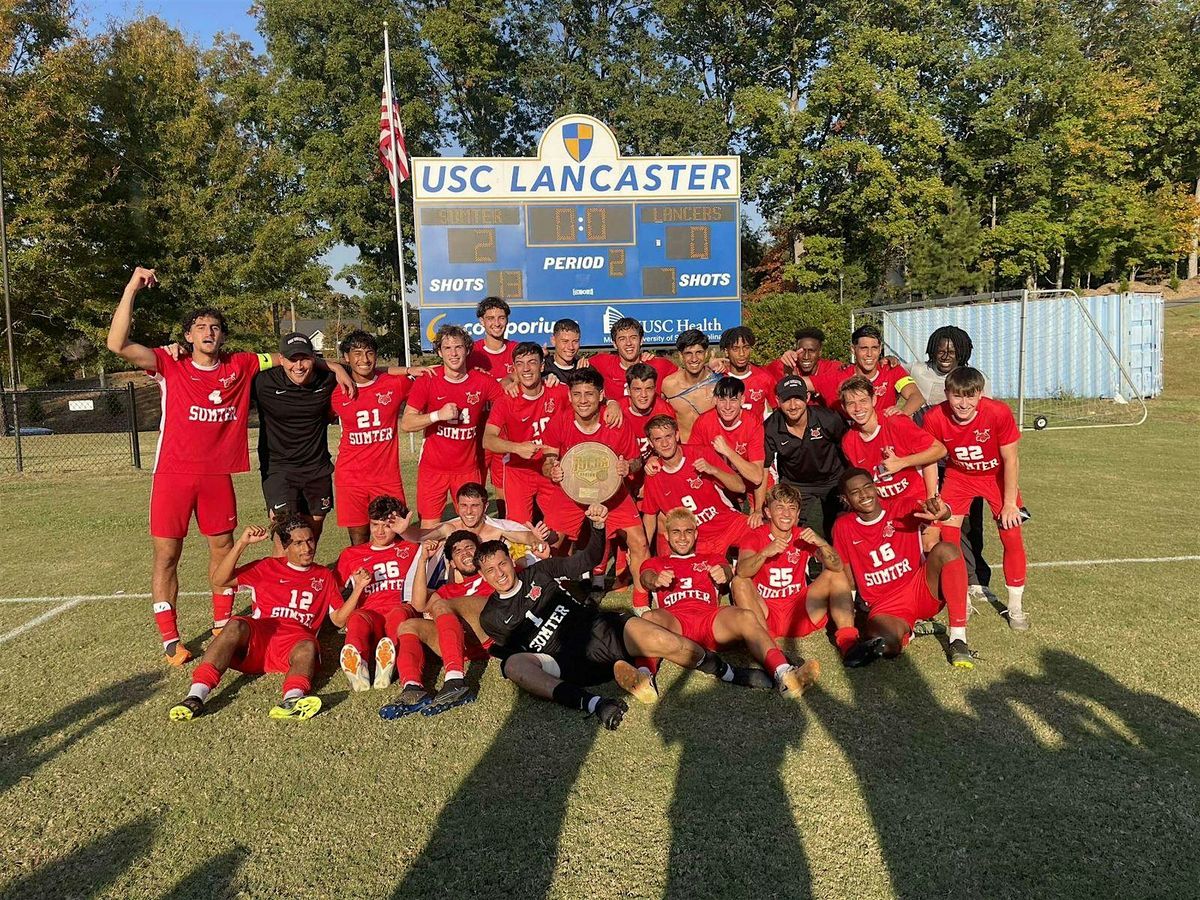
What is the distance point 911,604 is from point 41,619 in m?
6.40

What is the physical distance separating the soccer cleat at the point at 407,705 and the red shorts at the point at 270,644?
78cm

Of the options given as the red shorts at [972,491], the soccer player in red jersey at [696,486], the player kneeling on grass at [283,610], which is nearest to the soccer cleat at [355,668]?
the player kneeling on grass at [283,610]

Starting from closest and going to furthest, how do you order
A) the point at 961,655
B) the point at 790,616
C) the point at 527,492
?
A: the point at 961,655, the point at 790,616, the point at 527,492

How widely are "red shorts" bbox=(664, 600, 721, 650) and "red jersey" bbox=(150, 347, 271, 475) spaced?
3.30 m

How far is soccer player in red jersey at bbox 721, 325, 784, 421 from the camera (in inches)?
249

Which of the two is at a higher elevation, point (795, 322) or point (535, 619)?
point (795, 322)

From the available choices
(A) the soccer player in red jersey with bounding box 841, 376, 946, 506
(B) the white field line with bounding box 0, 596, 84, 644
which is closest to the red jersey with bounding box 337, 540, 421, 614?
(B) the white field line with bounding box 0, 596, 84, 644

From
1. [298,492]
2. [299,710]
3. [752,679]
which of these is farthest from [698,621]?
[298,492]

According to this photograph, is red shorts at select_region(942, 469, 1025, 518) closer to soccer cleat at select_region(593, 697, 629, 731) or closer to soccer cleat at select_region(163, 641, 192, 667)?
soccer cleat at select_region(593, 697, 629, 731)

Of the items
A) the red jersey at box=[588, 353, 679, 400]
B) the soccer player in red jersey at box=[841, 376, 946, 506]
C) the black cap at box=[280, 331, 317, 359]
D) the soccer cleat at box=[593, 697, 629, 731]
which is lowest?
the soccer cleat at box=[593, 697, 629, 731]

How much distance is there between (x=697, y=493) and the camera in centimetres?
565

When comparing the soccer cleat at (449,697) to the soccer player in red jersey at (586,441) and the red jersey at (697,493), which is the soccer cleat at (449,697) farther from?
the red jersey at (697,493)

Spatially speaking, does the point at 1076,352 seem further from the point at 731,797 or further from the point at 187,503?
the point at 187,503

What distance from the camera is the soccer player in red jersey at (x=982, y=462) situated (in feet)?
17.1
